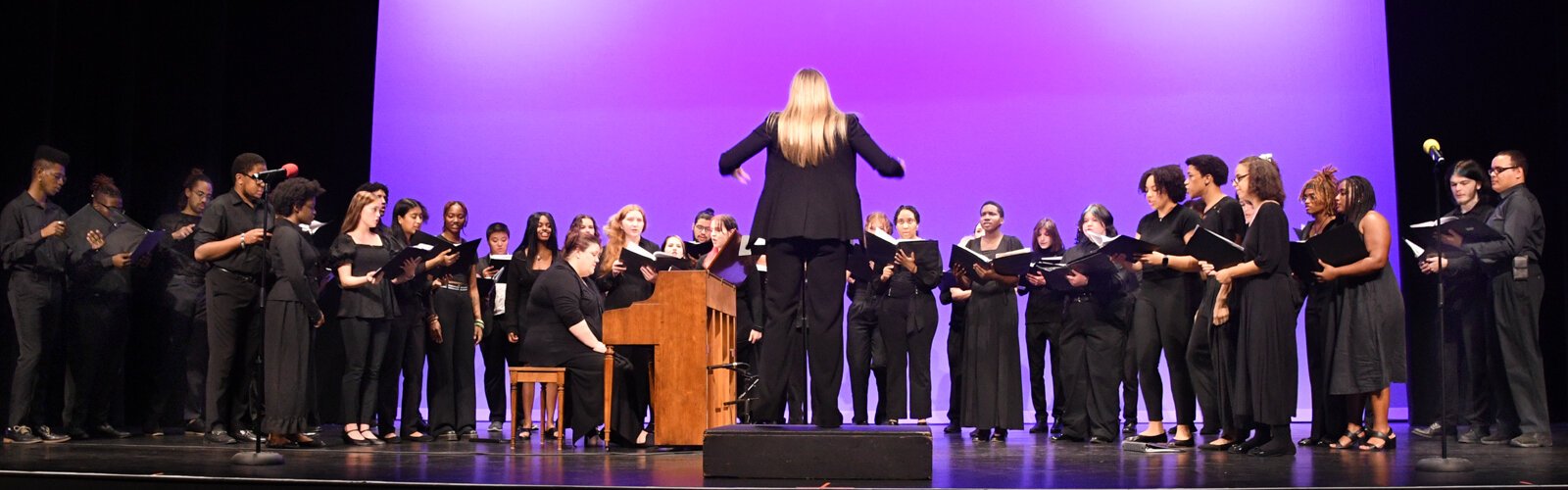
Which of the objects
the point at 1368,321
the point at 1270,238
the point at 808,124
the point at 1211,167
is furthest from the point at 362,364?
the point at 1368,321

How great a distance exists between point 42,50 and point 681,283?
3.99m

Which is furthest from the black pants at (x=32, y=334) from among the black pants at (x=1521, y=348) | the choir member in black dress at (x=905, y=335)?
the black pants at (x=1521, y=348)

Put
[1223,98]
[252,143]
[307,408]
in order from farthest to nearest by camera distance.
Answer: [1223,98] < [252,143] < [307,408]

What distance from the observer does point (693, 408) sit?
5352mm

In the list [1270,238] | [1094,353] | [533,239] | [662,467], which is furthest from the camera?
[533,239]

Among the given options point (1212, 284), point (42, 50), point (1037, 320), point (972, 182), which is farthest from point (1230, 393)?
point (42, 50)

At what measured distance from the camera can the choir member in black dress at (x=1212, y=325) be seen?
5109 mm

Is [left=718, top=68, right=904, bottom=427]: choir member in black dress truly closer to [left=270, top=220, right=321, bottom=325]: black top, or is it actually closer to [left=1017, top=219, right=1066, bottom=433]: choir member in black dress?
[left=270, top=220, right=321, bottom=325]: black top

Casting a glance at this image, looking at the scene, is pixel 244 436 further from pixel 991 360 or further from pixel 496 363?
pixel 991 360

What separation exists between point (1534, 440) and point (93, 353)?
23.5ft

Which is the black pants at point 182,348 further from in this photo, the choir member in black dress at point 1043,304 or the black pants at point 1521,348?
the black pants at point 1521,348

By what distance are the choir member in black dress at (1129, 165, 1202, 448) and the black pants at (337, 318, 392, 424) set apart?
3691mm

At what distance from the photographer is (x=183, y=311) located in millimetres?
6945

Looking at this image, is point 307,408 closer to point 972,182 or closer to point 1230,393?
point 1230,393
